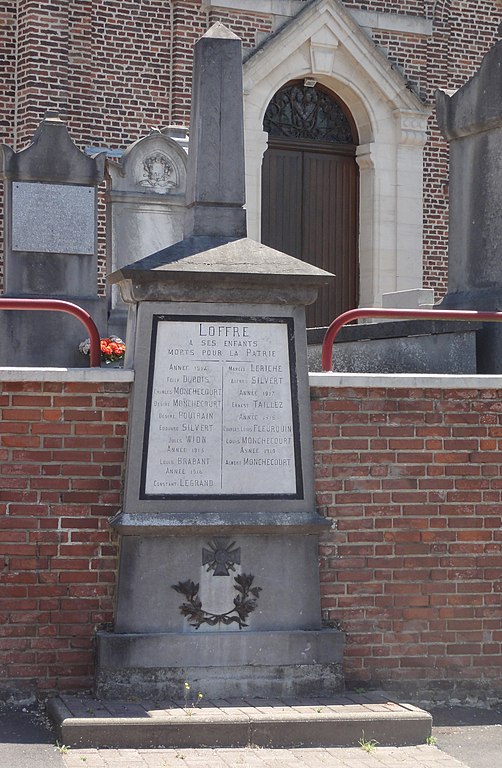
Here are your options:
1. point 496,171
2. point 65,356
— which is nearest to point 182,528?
point 496,171

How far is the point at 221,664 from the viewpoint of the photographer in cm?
659

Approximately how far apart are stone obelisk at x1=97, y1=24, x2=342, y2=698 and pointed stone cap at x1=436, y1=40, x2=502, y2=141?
2.53m

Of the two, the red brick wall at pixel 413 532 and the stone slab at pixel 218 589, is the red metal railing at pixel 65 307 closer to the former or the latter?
the stone slab at pixel 218 589

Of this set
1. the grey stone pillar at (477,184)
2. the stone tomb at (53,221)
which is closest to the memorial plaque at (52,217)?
the stone tomb at (53,221)

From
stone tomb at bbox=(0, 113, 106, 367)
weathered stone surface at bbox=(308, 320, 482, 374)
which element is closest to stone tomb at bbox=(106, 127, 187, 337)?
stone tomb at bbox=(0, 113, 106, 367)

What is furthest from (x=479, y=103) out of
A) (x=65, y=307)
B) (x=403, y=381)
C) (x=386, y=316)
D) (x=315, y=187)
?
(x=315, y=187)

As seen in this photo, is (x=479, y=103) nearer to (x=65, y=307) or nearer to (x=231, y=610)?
(x=65, y=307)

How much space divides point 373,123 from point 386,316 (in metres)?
10.9

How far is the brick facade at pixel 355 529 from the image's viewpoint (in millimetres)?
6582

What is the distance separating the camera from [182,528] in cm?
657

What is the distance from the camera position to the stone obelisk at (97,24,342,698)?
6.55 metres

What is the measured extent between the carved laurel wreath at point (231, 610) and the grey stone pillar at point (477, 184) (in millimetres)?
2834

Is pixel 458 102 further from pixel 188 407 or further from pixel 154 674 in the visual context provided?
pixel 154 674

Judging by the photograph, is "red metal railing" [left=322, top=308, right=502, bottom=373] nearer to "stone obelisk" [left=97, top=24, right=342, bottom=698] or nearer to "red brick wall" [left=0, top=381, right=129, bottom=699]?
"stone obelisk" [left=97, top=24, right=342, bottom=698]
